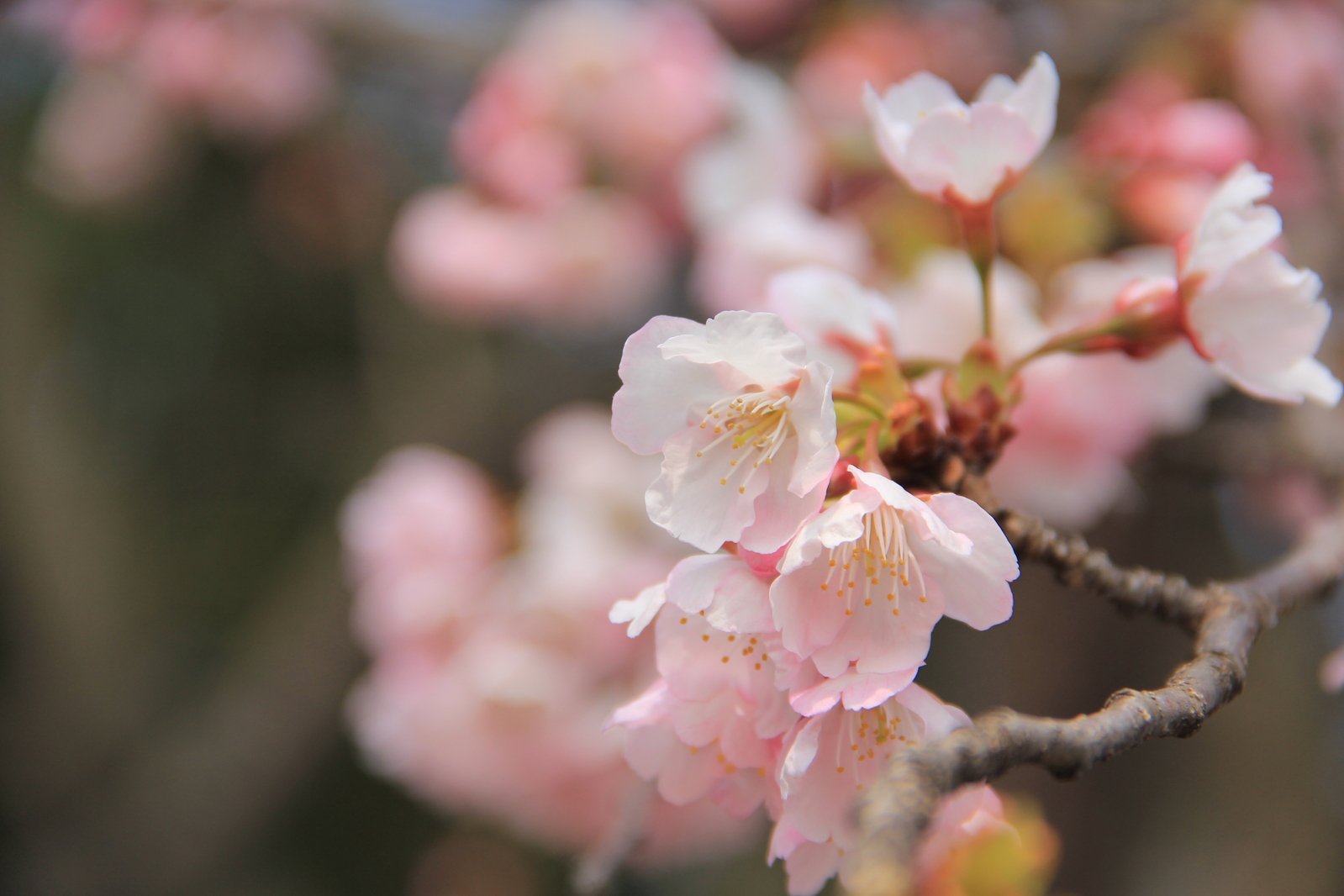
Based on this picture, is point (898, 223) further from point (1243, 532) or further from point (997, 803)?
point (1243, 532)

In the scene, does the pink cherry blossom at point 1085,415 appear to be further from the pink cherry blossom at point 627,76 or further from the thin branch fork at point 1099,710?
the pink cherry blossom at point 627,76

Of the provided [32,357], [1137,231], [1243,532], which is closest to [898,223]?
[1137,231]

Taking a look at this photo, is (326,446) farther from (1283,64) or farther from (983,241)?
(983,241)

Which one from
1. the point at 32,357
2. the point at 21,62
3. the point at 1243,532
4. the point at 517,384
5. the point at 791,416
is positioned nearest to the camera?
the point at 791,416

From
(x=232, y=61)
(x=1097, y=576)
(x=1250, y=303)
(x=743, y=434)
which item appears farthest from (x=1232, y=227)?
(x=232, y=61)

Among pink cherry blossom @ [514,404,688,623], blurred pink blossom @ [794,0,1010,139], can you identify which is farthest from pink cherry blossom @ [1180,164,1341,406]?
blurred pink blossom @ [794,0,1010,139]

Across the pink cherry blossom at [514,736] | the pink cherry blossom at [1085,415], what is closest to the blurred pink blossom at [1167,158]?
the pink cherry blossom at [1085,415]
